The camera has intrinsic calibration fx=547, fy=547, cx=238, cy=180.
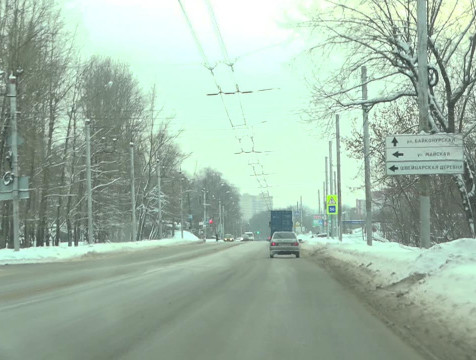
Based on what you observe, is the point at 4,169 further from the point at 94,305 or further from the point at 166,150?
the point at 166,150

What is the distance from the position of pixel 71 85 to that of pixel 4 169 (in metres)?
11.2

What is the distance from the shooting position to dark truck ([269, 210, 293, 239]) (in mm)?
58750

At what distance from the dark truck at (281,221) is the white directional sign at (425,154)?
43.3 meters

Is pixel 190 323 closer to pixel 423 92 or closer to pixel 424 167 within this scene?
pixel 424 167

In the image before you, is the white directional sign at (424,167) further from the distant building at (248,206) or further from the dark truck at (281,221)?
the distant building at (248,206)

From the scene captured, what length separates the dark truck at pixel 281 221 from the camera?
58750mm

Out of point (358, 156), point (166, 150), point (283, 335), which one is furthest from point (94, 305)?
point (166, 150)

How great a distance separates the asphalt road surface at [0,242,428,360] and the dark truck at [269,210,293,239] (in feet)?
140

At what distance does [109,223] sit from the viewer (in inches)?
2178

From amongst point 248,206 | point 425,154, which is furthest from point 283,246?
point 248,206

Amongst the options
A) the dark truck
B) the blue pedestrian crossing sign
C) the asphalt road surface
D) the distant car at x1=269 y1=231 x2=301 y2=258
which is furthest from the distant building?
the asphalt road surface

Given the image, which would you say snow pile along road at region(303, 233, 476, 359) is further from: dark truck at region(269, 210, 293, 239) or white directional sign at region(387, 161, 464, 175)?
dark truck at region(269, 210, 293, 239)

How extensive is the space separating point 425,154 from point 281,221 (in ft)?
144

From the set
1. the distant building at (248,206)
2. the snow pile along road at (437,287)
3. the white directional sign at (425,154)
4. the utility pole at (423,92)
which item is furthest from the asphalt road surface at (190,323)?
the distant building at (248,206)
